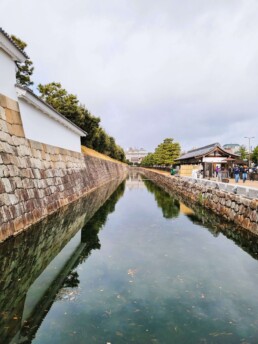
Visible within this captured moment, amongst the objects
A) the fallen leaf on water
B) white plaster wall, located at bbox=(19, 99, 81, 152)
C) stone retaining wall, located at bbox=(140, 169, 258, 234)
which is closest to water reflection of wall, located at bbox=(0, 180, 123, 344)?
the fallen leaf on water

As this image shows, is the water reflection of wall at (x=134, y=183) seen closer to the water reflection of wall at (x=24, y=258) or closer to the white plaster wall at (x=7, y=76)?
the water reflection of wall at (x=24, y=258)

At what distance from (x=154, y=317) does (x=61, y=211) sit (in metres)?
9.60

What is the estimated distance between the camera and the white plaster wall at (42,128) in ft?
39.5

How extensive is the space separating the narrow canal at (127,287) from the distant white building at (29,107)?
5.53m

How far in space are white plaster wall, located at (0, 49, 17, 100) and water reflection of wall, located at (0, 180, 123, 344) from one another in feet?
17.9

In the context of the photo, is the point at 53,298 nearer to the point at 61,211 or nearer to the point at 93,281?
the point at 93,281

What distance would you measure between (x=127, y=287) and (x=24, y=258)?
288 cm

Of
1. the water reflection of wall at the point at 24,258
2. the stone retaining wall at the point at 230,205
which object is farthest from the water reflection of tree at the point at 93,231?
the stone retaining wall at the point at 230,205

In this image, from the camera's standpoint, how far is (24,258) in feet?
21.2

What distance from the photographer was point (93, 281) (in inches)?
221

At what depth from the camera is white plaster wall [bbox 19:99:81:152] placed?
39.5ft

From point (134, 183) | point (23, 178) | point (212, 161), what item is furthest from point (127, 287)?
point (134, 183)

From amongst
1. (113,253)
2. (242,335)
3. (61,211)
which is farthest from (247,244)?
(61,211)

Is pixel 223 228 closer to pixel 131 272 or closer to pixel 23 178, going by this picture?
pixel 131 272
